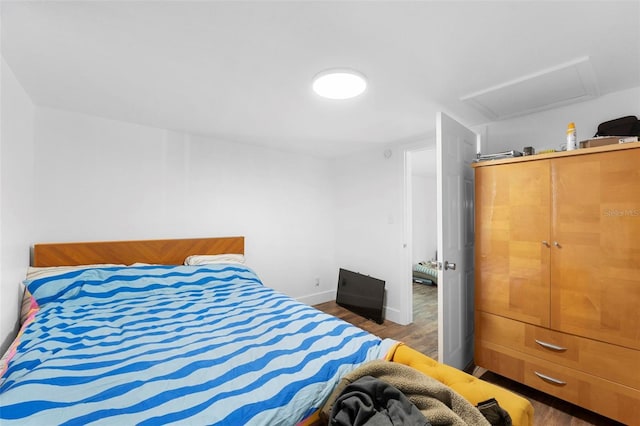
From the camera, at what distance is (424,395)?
99 centimetres

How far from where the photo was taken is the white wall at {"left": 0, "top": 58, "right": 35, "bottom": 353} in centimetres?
162

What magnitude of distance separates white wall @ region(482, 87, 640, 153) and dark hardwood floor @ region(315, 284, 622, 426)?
1.95 metres

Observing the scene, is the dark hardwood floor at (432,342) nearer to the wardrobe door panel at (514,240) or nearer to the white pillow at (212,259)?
the wardrobe door panel at (514,240)

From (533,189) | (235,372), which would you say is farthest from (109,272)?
(533,189)

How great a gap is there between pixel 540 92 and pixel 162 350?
2.95 m

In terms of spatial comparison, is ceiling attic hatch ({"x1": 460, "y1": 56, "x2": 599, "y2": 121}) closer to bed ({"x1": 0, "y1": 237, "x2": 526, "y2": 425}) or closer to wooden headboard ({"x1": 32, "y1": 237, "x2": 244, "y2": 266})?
bed ({"x1": 0, "y1": 237, "x2": 526, "y2": 425})

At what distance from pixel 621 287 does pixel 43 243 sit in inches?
164

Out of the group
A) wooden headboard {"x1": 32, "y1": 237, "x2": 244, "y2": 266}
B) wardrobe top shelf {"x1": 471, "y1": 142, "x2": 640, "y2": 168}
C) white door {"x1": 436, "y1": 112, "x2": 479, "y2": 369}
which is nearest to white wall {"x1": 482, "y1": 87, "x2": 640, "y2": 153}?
white door {"x1": 436, "y1": 112, "x2": 479, "y2": 369}

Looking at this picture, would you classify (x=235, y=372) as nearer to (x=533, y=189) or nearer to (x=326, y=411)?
(x=326, y=411)

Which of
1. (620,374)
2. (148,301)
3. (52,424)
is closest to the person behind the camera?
(52,424)

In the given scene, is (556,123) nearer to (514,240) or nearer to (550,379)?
(514,240)

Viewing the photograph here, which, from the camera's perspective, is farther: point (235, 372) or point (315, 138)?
point (315, 138)

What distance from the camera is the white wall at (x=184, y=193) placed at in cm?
234

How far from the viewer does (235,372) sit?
1.14 metres
